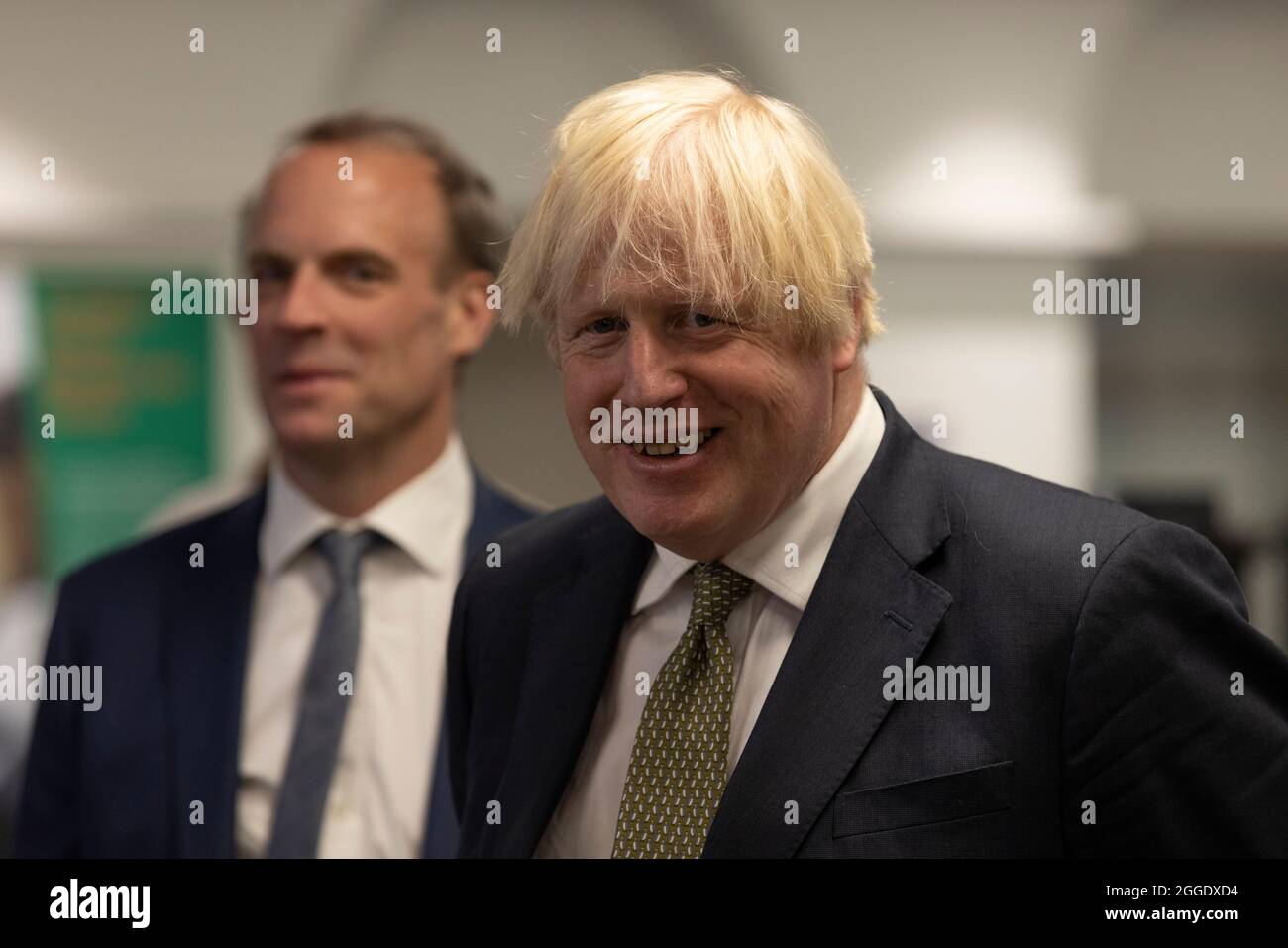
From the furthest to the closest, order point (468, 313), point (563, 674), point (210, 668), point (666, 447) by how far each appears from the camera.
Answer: point (468, 313) → point (210, 668) → point (563, 674) → point (666, 447)

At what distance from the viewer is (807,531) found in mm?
1562

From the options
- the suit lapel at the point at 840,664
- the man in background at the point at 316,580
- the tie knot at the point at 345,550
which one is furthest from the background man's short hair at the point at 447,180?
the suit lapel at the point at 840,664

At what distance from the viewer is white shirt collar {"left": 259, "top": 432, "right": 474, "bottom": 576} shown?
2.37 metres

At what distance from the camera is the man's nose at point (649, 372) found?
150 cm

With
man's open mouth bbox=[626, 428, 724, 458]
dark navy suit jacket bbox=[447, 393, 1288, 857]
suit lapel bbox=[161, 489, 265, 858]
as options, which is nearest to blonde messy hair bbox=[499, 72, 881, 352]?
man's open mouth bbox=[626, 428, 724, 458]

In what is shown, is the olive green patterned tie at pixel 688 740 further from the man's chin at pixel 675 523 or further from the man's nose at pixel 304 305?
the man's nose at pixel 304 305

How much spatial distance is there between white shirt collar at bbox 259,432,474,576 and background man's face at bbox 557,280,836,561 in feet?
2.91

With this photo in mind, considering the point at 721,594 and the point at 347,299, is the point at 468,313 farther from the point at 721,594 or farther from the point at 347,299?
the point at 721,594

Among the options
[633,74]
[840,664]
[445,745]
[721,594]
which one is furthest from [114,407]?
[840,664]

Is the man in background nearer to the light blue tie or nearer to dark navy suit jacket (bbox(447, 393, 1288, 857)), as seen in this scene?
the light blue tie

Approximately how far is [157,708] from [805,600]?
4.07ft

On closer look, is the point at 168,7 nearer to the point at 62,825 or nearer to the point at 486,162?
the point at 486,162
